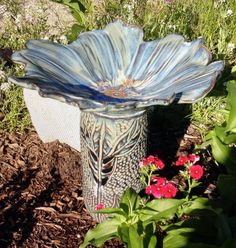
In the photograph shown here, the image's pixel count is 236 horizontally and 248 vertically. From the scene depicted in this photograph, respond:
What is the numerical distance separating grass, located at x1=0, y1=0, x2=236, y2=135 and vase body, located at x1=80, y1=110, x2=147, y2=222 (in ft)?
3.64

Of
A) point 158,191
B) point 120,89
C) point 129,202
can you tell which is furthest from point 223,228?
point 120,89

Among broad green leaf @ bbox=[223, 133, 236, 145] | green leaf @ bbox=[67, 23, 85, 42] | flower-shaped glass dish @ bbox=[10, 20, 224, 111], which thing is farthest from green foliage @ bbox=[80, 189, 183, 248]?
green leaf @ bbox=[67, 23, 85, 42]

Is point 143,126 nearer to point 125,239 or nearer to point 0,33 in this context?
point 125,239

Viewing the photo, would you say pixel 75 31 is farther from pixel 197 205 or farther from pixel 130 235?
pixel 130 235

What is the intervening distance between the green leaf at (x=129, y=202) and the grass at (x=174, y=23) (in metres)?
1.40

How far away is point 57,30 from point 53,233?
256 centimetres

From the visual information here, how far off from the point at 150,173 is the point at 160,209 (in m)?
0.25

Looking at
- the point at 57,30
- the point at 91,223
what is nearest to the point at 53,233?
the point at 91,223

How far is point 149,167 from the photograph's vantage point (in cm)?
286

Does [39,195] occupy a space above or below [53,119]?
below

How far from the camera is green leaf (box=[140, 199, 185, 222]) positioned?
8.59ft

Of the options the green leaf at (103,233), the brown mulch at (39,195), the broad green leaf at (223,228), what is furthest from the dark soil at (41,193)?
the broad green leaf at (223,228)

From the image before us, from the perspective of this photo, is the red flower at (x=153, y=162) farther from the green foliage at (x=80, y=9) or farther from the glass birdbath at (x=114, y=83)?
the green foliage at (x=80, y=9)

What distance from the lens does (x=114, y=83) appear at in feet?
10.1
